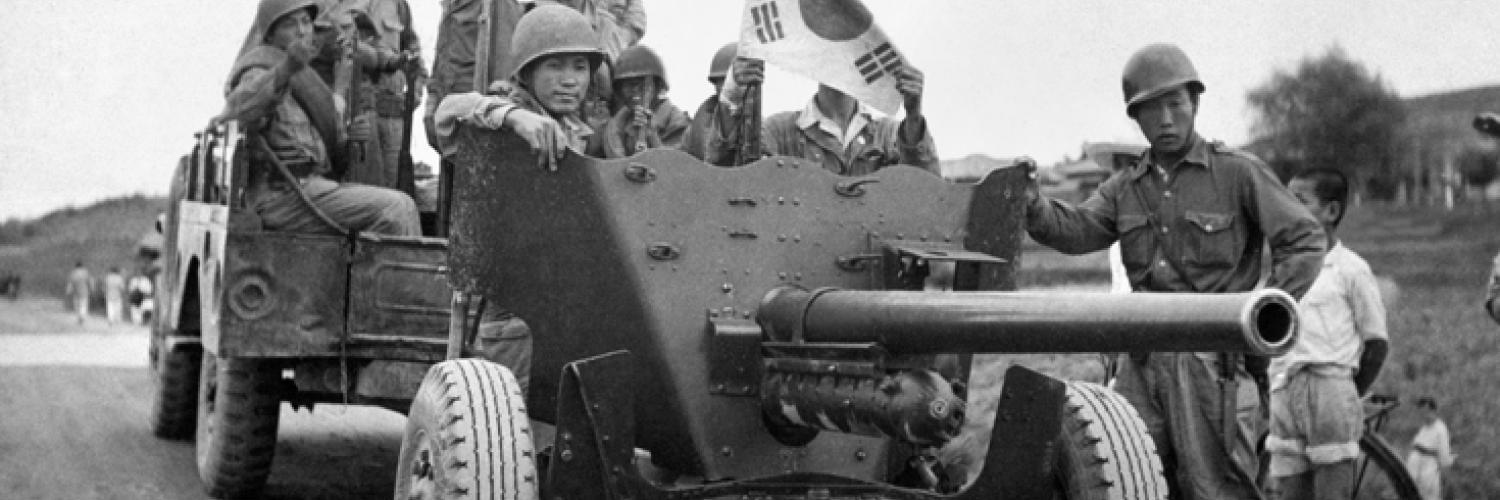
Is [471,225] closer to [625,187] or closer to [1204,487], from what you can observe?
[625,187]

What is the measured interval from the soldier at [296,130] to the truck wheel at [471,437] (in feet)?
11.6

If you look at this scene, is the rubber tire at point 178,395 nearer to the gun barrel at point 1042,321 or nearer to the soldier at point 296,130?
the soldier at point 296,130

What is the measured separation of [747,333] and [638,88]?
3823 mm

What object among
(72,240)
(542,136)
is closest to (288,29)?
(542,136)

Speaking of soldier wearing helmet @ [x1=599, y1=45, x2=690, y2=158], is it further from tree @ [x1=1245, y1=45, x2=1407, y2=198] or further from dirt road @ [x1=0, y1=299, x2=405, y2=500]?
tree @ [x1=1245, y1=45, x2=1407, y2=198]

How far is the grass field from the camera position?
32.2ft

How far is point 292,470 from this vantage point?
10.7m

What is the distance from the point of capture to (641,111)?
8.47 m

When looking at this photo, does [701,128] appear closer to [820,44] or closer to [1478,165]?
[820,44]

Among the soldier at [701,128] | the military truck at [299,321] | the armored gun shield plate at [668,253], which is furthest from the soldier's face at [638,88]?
the armored gun shield plate at [668,253]

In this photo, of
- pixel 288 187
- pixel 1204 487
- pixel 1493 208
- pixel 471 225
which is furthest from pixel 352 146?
pixel 1493 208

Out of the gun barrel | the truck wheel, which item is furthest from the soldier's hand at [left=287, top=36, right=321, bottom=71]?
the gun barrel

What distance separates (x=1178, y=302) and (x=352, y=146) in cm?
610

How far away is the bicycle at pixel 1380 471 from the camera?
902 centimetres
